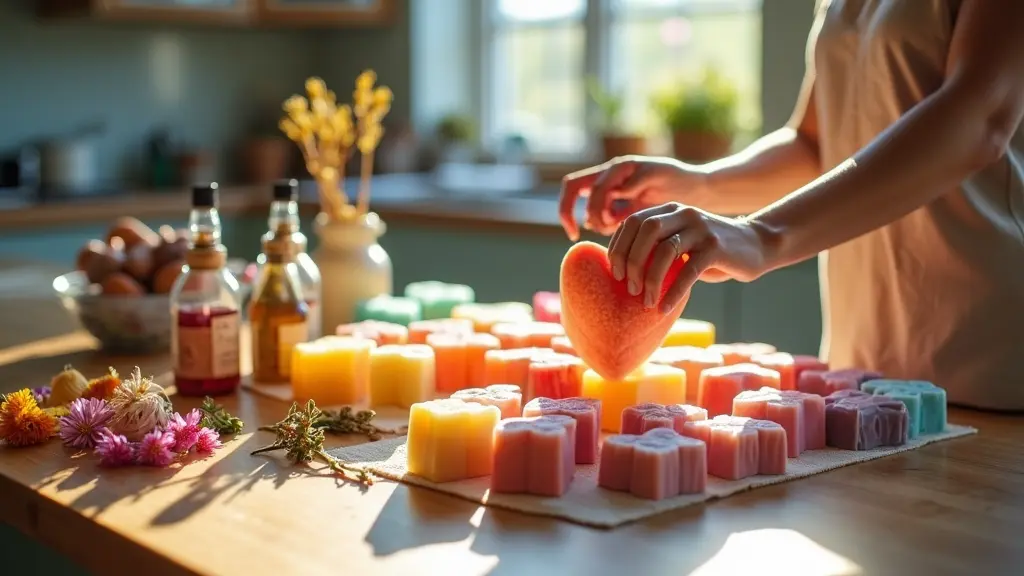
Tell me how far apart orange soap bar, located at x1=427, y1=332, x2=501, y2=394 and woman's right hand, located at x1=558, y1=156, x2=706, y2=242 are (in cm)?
23

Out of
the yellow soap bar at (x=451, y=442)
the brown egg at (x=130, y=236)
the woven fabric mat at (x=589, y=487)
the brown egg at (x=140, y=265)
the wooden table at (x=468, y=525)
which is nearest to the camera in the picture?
the wooden table at (x=468, y=525)

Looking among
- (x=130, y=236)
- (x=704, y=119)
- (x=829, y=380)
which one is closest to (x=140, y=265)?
(x=130, y=236)

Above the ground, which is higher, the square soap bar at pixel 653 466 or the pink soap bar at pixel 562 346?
the pink soap bar at pixel 562 346

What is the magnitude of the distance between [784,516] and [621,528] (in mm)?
149

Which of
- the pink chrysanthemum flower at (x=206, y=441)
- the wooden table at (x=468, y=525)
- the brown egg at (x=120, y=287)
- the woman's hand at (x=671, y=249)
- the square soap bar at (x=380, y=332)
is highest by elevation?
the woman's hand at (x=671, y=249)

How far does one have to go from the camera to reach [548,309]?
1.74 metres

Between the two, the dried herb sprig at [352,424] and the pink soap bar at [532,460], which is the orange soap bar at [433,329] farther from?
the pink soap bar at [532,460]

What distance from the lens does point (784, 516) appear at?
1.00 m

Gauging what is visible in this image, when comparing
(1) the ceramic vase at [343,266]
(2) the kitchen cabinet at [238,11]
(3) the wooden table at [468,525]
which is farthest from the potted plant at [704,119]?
(3) the wooden table at [468,525]

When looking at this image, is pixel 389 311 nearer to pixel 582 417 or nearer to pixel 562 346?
pixel 562 346

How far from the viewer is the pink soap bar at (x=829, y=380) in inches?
53.7

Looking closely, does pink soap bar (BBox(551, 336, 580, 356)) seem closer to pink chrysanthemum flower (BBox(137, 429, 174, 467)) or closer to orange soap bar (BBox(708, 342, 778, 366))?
orange soap bar (BBox(708, 342, 778, 366))

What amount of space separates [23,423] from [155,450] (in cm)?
20

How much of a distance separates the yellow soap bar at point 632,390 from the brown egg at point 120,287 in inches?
31.1
